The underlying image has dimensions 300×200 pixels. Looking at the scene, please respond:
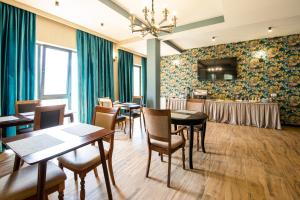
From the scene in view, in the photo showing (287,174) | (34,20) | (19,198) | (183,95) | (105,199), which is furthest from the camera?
A: (183,95)

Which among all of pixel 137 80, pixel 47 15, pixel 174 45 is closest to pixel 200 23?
pixel 174 45

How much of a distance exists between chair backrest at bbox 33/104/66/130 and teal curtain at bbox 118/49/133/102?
341 cm

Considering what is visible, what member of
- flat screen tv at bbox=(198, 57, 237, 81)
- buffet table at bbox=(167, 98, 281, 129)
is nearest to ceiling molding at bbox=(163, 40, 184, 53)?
flat screen tv at bbox=(198, 57, 237, 81)

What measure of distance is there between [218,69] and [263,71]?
1329 mm

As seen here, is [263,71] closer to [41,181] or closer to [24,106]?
[41,181]

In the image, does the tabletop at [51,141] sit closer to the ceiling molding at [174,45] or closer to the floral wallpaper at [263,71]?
the ceiling molding at [174,45]

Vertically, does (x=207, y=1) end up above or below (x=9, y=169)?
above

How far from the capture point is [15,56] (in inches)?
110

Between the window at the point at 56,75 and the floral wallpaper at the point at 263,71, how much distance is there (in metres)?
4.38

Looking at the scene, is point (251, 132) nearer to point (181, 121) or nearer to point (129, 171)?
point (181, 121)

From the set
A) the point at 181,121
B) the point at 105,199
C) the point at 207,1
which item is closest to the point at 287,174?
the point at 181,121

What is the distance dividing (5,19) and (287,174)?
5079 mm

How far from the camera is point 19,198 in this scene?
0.96 meters

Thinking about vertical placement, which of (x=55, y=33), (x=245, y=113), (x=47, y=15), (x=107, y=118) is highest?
(x=47, y=15)
